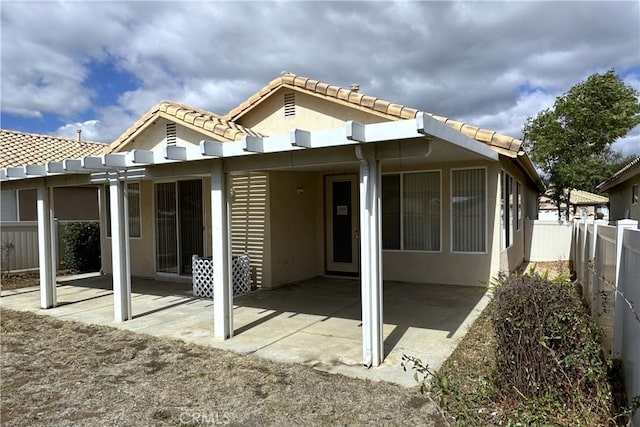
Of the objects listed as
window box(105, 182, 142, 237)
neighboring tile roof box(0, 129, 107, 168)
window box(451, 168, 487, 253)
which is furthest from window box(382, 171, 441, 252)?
neighboring tile roof box(0, 129, 107, 168)

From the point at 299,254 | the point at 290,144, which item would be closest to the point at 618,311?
the point at 290,144

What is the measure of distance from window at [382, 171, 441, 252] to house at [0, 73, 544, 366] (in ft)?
0.08

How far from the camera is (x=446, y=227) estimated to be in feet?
32.2

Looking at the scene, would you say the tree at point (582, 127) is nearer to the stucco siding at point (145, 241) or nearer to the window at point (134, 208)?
the stucco siding at point (145, 241)

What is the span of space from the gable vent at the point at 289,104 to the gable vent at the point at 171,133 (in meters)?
2.72

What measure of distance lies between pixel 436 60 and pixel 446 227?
6239 millimetres

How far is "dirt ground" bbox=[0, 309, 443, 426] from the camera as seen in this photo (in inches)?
154

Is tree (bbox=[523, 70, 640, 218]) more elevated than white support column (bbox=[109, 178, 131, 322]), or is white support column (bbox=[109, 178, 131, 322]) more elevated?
tree (bbox=[523, 70, 640, 218])

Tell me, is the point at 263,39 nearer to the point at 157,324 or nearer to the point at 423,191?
the point at 423,191

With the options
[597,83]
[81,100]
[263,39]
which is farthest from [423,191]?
[81,100]

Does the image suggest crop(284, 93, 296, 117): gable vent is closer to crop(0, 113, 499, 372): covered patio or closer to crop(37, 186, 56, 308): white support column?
crop(0, 113, 499, 372): covered patio

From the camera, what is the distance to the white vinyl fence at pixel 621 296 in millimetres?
3270

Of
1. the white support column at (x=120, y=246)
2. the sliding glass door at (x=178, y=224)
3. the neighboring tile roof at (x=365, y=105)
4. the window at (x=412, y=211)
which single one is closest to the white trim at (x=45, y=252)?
the white support column at (x=120, y=246)

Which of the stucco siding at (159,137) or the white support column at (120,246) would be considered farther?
the stucco siding at (159,137)
